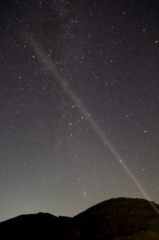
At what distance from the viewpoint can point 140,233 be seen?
33.0ft

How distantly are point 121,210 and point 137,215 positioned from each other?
1531 mm

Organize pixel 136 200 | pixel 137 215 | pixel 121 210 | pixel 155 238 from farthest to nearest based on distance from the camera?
pixel 136 200 → pixel 121 210 → pixel 137 215 → pixel 155 238

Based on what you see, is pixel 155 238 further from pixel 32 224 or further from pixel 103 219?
pixel 32 224

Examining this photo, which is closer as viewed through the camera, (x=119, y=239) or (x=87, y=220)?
(x=119, y=239)

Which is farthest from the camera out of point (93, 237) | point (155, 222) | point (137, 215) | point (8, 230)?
point (8, 230)

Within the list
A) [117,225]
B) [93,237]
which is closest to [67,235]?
[93,237]

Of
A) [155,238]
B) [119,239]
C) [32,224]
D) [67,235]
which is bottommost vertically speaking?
[155,238]

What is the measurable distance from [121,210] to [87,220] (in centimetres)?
291

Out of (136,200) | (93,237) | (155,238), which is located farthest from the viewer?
(136,200)

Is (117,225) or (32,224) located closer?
(117,225)

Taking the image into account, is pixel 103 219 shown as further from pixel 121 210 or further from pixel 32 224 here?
pixel 32 224

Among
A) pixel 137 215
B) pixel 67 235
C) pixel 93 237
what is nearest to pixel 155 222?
pixel 137 215

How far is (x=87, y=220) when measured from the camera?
13641mm

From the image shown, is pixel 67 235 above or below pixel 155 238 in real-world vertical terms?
above
